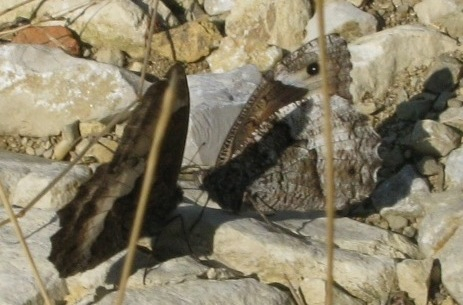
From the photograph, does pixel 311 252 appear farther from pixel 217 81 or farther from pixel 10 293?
pixel 217 81

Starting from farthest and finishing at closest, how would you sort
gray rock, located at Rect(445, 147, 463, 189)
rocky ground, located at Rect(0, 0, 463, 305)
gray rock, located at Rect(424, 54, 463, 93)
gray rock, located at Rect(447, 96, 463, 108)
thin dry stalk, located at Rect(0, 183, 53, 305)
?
gray rock, located at Rect(424, 54, 463, 93) → gray rock, located at Rect(447, 96, 463, 108) → gray rock, located at Rect(445, 147, 463, 189) → rocky ground, located at Rect(0, 0, 463, 305) → thin dry stalk, located at Rect(0, 183, 53, 305)

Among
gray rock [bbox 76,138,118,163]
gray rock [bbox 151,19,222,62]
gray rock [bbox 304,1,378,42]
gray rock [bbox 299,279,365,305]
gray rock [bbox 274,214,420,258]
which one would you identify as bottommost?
gray rock [bbox 299,279,365,305]

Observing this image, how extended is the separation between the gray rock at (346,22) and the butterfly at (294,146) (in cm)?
95

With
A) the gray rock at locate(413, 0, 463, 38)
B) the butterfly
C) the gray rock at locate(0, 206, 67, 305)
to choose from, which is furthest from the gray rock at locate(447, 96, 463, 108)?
the gray rock at locate(0, 206, 67, 305)

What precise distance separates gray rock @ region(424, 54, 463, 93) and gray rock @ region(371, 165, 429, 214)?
605 millimetres

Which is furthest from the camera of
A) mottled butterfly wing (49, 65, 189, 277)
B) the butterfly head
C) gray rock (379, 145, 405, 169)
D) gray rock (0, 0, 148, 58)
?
gray rock (0, 0, 148, 58)

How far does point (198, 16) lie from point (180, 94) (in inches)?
89.7

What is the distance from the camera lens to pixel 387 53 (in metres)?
5.02

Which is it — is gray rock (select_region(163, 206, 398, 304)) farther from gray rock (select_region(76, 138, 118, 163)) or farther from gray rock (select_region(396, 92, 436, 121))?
gray rock (select_region(396, 92, 436, 121))

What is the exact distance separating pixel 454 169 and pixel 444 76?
660 mm

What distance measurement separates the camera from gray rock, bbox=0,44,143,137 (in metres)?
4.72

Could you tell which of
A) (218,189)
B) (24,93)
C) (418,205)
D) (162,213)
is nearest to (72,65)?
(24,93)

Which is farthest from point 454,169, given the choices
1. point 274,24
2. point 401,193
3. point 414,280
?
point 274,24

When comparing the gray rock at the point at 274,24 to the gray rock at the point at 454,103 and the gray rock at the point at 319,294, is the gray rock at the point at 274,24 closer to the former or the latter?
the gray rock at the point at 454,103
